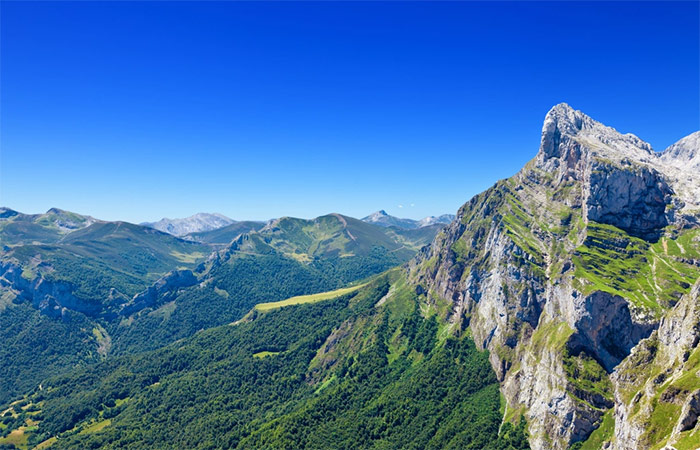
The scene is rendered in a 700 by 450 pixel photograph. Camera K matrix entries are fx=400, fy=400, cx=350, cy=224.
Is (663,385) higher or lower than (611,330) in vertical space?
→ lower

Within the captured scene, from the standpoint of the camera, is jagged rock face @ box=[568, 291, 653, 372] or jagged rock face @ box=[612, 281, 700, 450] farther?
jagged rock face @ box=[568, 291, 653, 372]

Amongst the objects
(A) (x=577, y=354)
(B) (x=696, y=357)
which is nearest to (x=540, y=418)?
(A) (x=577, y=354)

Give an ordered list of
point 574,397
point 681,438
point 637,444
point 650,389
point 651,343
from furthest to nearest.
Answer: point 574,397
point 651,343
point 650,389
point 637,444
point 681,438

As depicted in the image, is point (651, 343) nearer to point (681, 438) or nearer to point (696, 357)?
point (696, 357)

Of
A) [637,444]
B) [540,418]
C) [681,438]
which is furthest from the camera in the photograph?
[540,418]

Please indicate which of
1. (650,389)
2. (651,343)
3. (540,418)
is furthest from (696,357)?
(540,418)

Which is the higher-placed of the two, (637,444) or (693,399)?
(693,399)

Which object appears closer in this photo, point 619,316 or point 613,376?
point 613,376

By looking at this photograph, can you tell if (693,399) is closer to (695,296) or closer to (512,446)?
(695,296)

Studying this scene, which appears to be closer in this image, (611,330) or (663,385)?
(663,385)

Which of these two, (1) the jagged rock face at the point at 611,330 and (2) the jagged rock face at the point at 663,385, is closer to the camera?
(2) the jagged rock face at the point at 663,385

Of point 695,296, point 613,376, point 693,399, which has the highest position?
point 695,296
